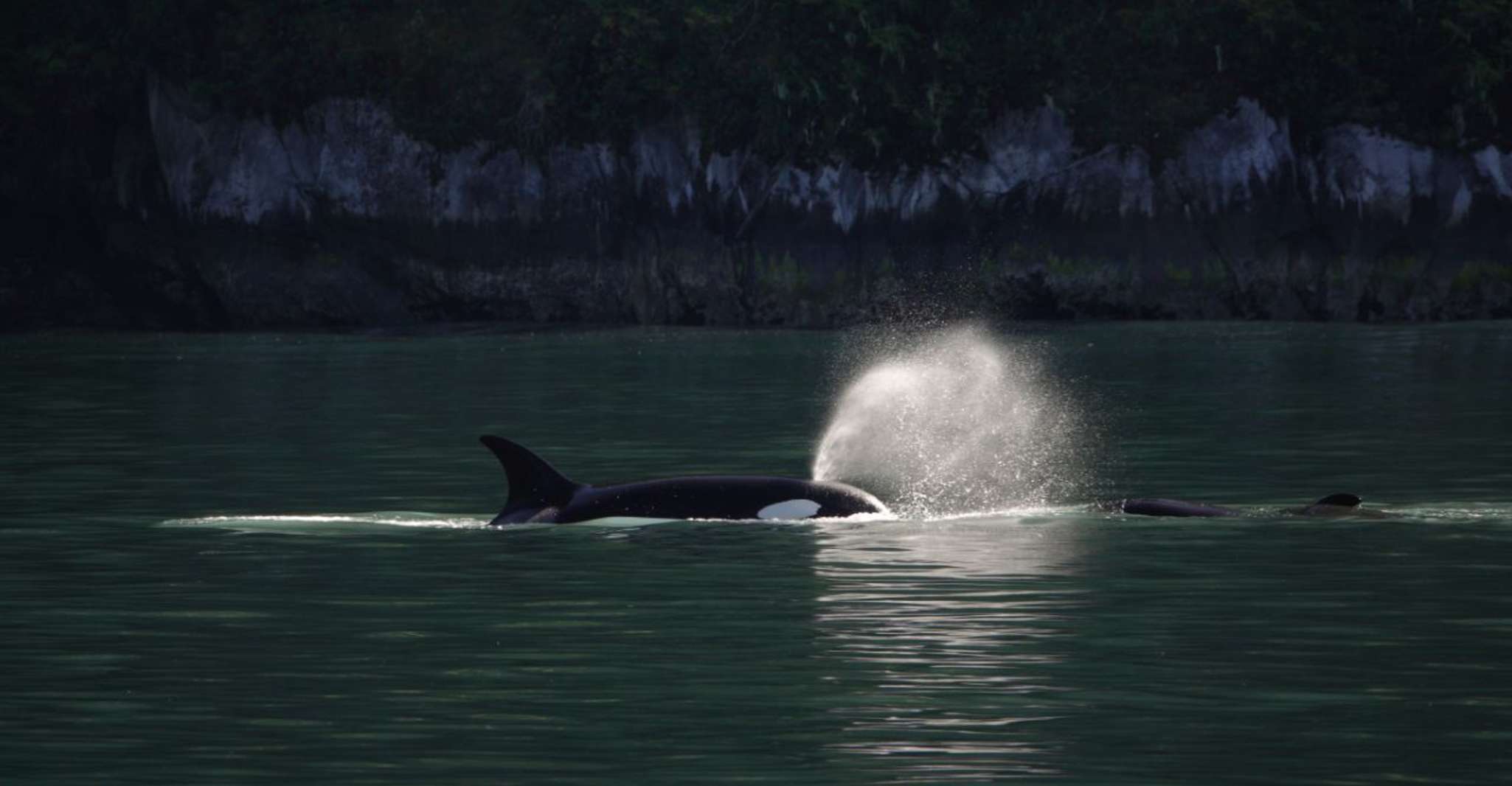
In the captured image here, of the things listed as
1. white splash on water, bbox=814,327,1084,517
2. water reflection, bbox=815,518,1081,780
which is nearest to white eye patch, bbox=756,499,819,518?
water reflection, bbox=815,518,1081,780

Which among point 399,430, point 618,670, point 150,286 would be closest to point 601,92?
point 150,286

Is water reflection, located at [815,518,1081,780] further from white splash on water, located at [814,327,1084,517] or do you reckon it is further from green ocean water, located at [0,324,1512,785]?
white splash on water, located at [814,327,1084,517]

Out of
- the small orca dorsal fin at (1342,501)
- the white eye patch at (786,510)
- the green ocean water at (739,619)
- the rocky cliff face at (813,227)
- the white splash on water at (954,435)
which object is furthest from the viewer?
the rocky cliff face at (813,227)

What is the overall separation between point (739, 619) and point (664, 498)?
5.06 m

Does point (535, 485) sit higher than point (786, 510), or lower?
higher

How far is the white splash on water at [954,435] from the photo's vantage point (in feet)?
86.6

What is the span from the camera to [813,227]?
7450 centimetres

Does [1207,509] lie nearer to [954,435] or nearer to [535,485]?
[535,485]

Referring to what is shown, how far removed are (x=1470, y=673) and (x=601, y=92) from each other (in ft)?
205

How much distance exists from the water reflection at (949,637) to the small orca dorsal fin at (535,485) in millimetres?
2137

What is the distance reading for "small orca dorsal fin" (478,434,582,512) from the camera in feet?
70.2

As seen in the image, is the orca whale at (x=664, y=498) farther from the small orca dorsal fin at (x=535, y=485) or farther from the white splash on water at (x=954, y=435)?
the white splash on water at (x=954, y=435)

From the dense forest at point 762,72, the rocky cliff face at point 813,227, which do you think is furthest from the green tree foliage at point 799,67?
the rocky cliff face at point 813,227

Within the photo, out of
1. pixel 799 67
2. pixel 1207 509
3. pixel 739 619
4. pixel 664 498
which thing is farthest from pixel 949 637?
pixel 799 67
